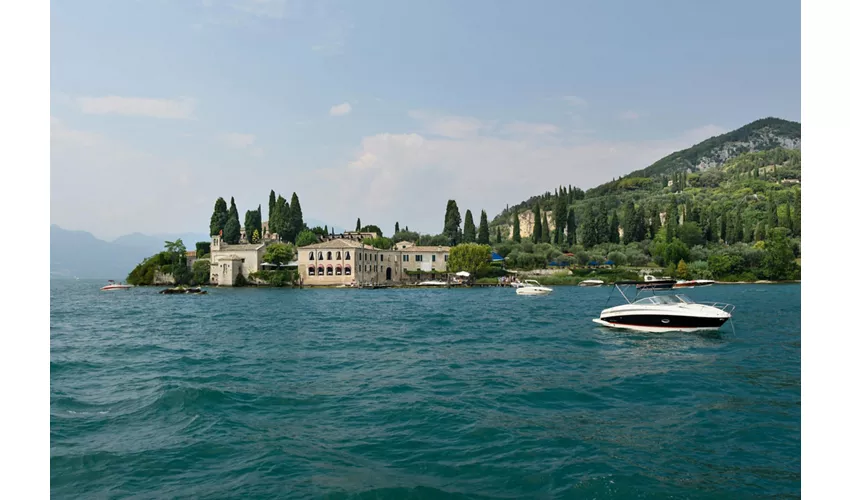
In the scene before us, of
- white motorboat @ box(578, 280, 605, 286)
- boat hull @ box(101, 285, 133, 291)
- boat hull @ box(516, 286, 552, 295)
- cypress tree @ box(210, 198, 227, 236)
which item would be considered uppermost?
cypress tree @ box(210, 198, 227, 236)

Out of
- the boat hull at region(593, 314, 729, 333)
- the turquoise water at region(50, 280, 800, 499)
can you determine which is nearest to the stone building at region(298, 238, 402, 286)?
the turquoise water at region(50, 280, 800, 499)

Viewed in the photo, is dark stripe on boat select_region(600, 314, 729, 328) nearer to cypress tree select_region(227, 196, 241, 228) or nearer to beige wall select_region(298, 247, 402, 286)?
beige wall select_region(298, 247, 402, 286)

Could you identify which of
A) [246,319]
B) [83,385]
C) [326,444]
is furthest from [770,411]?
[246,319]

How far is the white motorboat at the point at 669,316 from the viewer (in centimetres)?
1538

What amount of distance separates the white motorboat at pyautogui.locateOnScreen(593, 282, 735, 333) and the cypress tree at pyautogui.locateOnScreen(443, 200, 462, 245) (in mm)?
58480

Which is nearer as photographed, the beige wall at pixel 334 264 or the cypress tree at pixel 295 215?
the beige wall at pixel 334 264

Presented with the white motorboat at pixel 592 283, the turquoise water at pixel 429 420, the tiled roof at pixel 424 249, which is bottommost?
the white motorboat at pixel 592 283

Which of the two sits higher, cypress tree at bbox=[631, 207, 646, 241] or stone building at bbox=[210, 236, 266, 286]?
cypress tree at bbox=[631, 207, 646, 241]

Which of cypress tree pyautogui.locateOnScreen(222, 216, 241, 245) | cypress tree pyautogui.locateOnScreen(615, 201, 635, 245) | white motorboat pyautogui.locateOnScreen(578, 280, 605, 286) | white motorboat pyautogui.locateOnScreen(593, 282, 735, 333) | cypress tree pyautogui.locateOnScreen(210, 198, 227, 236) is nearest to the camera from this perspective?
white motorboat pyautogui.locateOnScreen(593, 282, 735, 333)

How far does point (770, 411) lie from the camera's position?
24.1ft

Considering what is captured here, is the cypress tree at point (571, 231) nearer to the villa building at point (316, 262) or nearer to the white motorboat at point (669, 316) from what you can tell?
the villa building at point (316, 262)

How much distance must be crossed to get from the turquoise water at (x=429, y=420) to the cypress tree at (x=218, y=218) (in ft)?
190

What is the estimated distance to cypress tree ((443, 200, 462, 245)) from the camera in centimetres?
7481

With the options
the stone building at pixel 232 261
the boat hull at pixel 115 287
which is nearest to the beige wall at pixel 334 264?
the stone building at pixel 232 261
